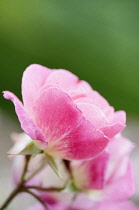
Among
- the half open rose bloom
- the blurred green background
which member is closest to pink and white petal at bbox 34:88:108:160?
the half open rose bloom

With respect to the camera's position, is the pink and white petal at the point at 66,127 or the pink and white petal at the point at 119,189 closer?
the pink and white petal at the point at 66,127

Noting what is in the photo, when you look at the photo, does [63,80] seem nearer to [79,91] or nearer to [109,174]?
[79,91]

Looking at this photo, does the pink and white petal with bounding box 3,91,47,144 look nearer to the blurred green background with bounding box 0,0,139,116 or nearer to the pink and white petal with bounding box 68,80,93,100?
the pink and white petal with bounding box 68,80,93,100

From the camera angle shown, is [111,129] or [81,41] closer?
[111,129]

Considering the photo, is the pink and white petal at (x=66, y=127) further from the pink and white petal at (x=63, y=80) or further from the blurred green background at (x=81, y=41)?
the blurred green background at (x=81, y=41)

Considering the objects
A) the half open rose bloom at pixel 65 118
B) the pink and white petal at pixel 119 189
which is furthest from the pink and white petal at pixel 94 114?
the pink and white petal at pixel 119 189

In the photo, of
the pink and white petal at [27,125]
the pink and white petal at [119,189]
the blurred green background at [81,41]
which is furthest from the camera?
the blurred green background at [81,41]

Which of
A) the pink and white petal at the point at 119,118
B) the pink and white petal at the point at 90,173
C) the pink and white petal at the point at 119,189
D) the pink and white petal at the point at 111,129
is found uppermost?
the pink and white petal at the point at 111,129

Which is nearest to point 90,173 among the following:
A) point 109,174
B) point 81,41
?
point 109,174
